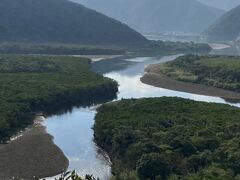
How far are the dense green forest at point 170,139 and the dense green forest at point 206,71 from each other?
36.2 meters

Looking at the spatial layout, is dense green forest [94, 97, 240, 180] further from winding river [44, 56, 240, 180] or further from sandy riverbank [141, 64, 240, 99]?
sandy riverbank [141, 64, 240, 99]

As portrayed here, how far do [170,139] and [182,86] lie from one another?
56362 mm

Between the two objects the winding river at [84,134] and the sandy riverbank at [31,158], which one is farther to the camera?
the winding river at [84,134]

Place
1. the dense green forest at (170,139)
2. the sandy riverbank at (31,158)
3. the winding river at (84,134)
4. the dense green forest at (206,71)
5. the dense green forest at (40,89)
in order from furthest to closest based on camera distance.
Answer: the dense green forest at (206,71)
the dense green forest at (40,89)
the winding river at (84,134)
the sandy riverbank at (31,158)
the dense green forest at (170,139)

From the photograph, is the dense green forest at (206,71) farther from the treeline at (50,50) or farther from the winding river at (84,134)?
the treeline at (50,50)

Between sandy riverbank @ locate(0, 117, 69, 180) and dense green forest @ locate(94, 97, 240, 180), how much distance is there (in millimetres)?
5671

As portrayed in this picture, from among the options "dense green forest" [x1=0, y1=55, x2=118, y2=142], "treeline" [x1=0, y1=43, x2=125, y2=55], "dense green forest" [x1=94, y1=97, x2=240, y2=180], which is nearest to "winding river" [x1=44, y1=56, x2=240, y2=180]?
"dense green forest" [x1=94, y1=97, x2=240, y2=180]

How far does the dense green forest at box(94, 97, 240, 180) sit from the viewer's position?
4791cm

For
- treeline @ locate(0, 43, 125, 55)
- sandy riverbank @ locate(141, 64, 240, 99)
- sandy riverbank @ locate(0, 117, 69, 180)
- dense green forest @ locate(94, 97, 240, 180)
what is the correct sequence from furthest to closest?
treeline @ locate(0, 43, 125, 55) → sandy riverbank @ locate(141, 64, 240, 99) → sandy riverbank @ locate(0, 117, 69, 180) → dense green forest @ locate(94, 97, 240, 180)

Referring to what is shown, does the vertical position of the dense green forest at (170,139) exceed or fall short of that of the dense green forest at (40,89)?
it exceeds it

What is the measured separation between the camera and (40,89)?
85.6m

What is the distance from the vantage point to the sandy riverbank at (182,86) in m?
102

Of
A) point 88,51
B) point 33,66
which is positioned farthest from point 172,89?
point 88,51

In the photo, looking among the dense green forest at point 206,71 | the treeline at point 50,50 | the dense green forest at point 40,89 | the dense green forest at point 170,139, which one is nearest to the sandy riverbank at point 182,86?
the dense green forest at point 206,71
